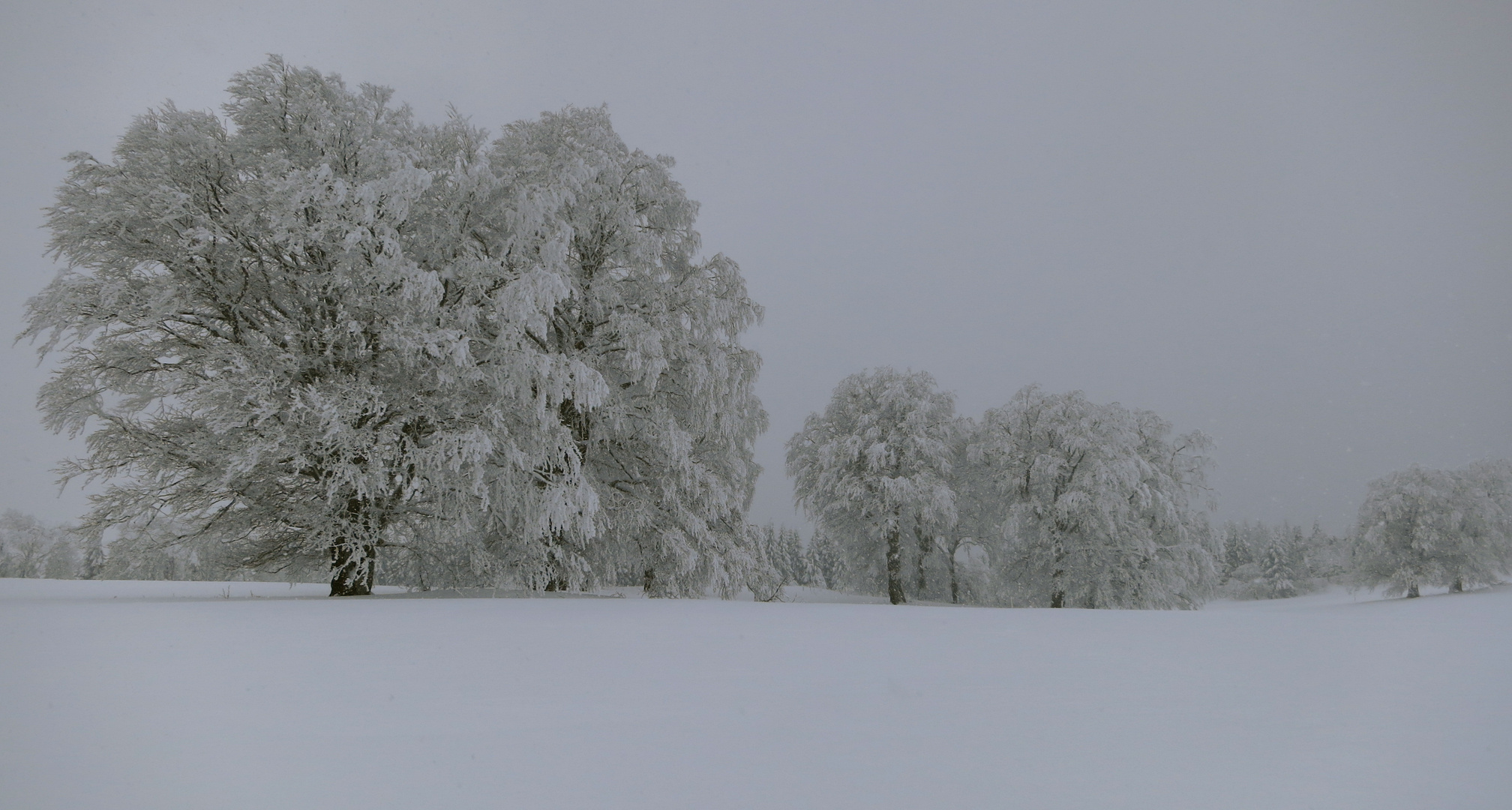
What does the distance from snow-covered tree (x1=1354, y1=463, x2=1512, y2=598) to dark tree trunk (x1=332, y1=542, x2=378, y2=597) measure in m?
35.0

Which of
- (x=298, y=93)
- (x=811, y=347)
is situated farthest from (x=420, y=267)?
(x=811, y=347)

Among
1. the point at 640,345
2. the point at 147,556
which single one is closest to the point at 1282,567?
the point at 640,345

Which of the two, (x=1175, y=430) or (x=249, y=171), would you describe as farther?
(x=1175, y=430)

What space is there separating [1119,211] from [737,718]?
112041mm

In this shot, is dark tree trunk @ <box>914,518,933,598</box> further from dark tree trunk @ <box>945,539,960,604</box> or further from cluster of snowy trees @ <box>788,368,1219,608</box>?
dark tree trunk @ <box>945,539,960,604</box>

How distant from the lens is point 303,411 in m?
9.61

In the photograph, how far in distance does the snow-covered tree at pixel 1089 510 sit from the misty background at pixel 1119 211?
2.77 m

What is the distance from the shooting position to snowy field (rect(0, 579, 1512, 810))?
2514 millimetres

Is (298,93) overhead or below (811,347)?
below

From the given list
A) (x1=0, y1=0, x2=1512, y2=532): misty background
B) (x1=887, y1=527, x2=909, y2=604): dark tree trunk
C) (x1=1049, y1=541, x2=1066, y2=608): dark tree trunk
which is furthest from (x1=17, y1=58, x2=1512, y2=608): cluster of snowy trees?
(x1=1049, y1=541, x2=1066, y2=608): dark tree trunk

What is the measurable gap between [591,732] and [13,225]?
49.3 feet

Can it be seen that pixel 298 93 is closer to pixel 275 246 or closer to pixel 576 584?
pixel 275 246

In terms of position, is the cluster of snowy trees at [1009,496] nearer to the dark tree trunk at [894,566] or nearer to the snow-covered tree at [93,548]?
the dark tree trunk at [894,566]

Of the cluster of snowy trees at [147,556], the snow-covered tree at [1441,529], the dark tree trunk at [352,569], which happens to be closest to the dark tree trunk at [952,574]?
the snow-covered tree at [1441,529]
